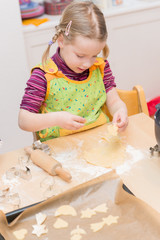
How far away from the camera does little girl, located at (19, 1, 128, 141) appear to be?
127 cm

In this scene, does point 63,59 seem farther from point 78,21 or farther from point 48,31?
point 48,31

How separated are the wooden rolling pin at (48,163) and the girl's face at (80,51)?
380 millimetres

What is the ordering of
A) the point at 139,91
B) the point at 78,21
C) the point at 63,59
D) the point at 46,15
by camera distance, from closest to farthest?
the point at 78,21 < the point at 63,59 < the point at 139,91 < the point at 46,15

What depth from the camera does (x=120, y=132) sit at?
4.43 feet

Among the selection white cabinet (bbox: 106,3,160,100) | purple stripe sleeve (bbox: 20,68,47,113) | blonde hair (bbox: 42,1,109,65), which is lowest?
white cabinet (bbox: 106,3,160,100)

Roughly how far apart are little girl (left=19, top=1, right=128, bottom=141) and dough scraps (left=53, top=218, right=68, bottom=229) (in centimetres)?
38

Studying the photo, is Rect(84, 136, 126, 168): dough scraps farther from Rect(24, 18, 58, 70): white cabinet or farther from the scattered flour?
Rect(24, 18, 58, 70): white cabinet

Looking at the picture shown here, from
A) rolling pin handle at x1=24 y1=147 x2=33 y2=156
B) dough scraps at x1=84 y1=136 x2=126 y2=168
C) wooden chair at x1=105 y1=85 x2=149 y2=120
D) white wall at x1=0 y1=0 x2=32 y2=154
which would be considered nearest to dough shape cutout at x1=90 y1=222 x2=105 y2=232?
dough scraps at x1=84 y1=136 x2=126 y2=168

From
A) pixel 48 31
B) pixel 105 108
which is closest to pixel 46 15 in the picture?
pixel 48 31

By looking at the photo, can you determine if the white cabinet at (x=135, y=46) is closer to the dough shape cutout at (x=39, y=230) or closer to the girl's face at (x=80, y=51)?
the girl's face at (x=80, y=51)

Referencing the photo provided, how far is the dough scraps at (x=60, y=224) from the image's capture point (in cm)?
94

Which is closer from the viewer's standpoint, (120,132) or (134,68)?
(120,132)

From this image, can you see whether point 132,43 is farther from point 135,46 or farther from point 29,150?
point 29,150

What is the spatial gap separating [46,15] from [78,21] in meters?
1.36
